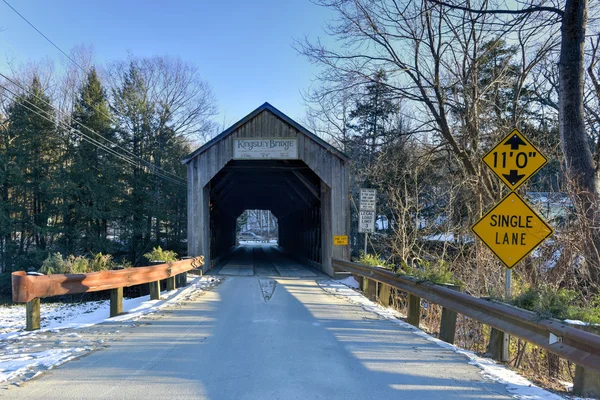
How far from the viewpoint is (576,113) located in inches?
312

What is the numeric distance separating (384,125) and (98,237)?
2032cm

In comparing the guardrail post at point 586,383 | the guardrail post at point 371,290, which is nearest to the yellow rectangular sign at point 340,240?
the guardrail post at point 371,290

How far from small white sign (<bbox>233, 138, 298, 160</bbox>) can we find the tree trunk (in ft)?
27.5

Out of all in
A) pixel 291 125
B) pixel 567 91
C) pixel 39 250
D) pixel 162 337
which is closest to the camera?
pixel 162 337

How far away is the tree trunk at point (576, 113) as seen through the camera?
25.2 ft

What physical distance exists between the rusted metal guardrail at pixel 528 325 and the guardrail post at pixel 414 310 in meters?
0.43

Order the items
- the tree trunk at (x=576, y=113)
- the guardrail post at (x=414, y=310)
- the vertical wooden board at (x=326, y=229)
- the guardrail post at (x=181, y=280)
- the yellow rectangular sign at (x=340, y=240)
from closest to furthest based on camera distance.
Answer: the guardrail post at (x=414, y=310) → the tree trunk at (x=576, y=113) → the guardrail post at (x=181, y=280) → the yellow rectangular sign at (x=340, y=240) → the vertical wooden board at (x=326, y=229)

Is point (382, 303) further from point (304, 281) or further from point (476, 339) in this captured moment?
point (304, 281)

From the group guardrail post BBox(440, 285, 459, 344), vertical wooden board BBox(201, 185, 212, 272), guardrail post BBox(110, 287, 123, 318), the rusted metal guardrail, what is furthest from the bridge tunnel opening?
the rusted metal guardrail

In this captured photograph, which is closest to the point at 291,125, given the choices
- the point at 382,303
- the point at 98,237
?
the point at 382,303

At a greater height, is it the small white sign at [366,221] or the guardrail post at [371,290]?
the small white sign at [366,221]

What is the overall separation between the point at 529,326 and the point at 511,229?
1671mm

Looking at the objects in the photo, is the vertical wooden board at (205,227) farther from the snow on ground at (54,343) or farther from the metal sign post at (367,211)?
the snow on ground at (54,343)

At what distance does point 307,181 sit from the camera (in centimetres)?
1728
